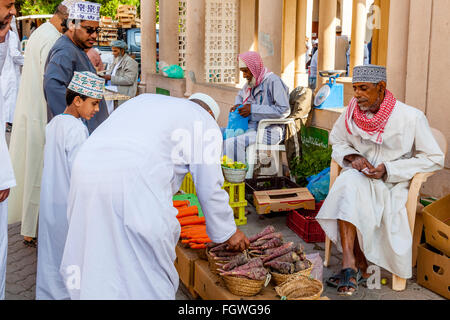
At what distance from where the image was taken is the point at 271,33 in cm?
837

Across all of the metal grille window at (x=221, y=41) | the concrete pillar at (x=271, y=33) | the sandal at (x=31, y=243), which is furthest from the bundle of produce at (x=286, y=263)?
the metal grille window at (x=221, y=41)

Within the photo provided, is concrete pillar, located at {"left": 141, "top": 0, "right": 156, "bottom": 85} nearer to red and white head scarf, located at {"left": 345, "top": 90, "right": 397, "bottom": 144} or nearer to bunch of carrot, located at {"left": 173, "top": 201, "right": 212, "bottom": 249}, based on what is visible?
bunch of carrot, located at {"left": 173, "top": 201, "right": 212, "bottom": 249}

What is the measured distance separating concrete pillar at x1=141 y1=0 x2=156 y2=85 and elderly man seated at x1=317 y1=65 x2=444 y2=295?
36.6 ft

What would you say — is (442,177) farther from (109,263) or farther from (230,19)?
(230,19)

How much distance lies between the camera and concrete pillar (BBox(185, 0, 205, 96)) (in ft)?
38.1

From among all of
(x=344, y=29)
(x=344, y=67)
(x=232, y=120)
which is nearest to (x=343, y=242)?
(x=232, y=120)

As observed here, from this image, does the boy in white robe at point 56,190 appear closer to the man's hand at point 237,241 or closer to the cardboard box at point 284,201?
the man's hand at point 237,241

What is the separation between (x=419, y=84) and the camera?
18.0ft

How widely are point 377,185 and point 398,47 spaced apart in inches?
80.9

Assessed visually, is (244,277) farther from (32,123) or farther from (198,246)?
(32,123)

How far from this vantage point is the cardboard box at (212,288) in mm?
3568

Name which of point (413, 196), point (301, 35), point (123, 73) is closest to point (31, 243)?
point (413, 196)

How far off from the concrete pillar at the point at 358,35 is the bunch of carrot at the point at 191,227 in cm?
655

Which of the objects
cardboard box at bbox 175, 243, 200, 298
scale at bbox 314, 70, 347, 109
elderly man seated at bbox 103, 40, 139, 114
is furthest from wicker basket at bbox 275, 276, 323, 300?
elderly man seated at bbox 103, 40, 139, 114
